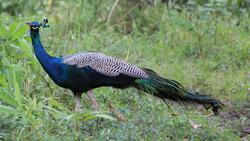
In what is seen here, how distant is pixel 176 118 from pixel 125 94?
0.91 metres

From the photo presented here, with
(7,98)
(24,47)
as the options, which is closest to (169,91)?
(24,47)

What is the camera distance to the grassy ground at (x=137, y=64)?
526 cm

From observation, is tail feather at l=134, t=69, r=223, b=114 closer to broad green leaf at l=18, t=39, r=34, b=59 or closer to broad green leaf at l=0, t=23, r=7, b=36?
broad green leaf at l=18, t=39, r=34, b=59

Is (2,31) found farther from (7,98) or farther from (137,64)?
(137,64)

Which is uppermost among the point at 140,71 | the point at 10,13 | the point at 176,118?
the point at 140,71

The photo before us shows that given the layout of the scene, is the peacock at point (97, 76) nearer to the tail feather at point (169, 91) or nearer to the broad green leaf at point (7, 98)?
the tail feather at point (169, 91)

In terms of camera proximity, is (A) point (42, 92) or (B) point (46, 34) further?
(B) point (46, 34)

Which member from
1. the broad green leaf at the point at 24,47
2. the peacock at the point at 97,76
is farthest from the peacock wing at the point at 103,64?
the broad green leaf at the point at 24,47

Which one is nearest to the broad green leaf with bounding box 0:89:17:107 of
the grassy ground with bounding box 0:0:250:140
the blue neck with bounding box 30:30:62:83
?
the grassy ground with bounding box 0:0:250:140

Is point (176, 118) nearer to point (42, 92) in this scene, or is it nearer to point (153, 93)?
point (153, 93)

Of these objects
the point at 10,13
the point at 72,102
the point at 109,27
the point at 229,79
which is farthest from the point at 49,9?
the point at 72,102

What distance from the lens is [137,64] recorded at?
27.2ft

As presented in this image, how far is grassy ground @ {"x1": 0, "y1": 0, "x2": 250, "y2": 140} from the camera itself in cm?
526

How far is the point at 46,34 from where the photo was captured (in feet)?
29.6
